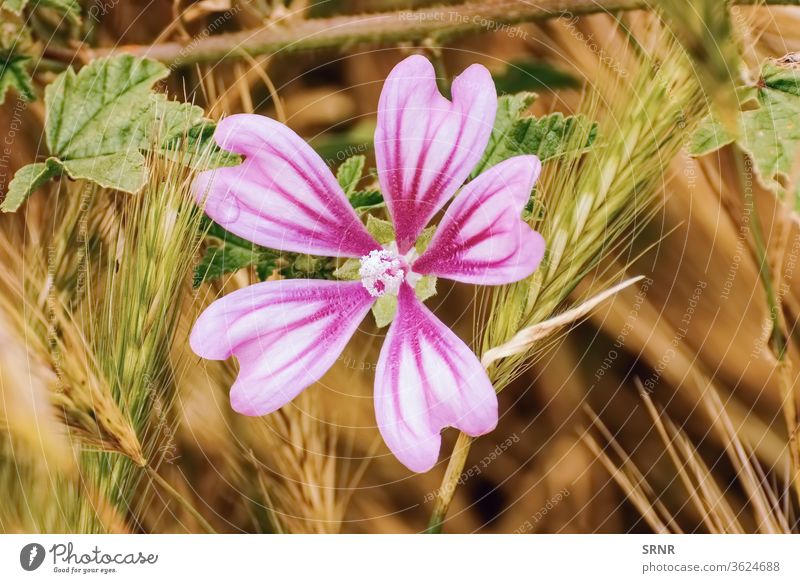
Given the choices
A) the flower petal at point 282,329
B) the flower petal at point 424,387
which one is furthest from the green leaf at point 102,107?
the flower petal at point 424,387

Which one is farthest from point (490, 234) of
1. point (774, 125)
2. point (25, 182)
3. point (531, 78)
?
point (25, 182)

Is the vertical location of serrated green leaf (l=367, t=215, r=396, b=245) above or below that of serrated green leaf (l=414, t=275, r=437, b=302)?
above

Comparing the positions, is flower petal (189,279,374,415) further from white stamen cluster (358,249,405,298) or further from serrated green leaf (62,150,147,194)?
serrated green leaf (62,150,147,194)

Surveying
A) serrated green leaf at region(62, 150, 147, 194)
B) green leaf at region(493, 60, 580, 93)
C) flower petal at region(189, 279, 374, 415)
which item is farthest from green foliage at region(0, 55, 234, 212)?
green leaf at region(493, 60, 580, 93)

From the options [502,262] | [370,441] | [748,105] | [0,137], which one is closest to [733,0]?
[748,105]

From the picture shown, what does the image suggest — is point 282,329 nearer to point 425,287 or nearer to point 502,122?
point 425,287
